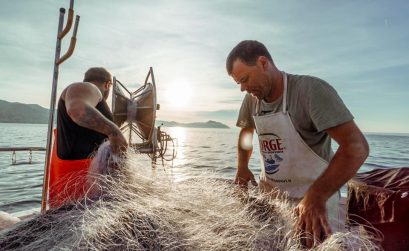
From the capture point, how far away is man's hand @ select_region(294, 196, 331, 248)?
1184 mm

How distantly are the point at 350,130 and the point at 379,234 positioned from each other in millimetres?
953

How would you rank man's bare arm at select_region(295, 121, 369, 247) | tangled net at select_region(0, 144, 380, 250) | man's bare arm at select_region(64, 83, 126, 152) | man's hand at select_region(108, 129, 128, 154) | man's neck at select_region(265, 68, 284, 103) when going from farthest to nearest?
1. man's neck at select_region(265, 68, 284, 103)
2. man's bare arm at select_region(64, 83, 126, 152)
3. man's hand at select_region(108, 129, 128, 154)
4. man's bare arm at select_region(295, 121, 369, 247)
5. tangled net at select_region(0, 144, 380, 250)

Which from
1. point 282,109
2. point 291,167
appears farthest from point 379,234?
point 282,109

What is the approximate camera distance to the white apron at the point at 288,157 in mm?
2219

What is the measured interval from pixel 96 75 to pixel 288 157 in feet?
6.61

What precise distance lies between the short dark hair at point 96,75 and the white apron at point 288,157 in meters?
1.62

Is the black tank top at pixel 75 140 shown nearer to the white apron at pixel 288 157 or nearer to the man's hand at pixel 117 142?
the man's hand at pixel 117 142

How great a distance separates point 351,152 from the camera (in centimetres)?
165

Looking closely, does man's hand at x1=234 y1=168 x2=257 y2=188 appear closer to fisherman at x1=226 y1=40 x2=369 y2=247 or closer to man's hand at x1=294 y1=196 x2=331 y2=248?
fisherman at x1=226 y1=40 x2=369 y2=247

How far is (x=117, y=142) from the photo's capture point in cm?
161

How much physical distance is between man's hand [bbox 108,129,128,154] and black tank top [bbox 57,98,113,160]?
0.73m

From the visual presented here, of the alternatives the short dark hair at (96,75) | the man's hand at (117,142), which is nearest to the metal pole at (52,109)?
the short dark hair at (96,75)

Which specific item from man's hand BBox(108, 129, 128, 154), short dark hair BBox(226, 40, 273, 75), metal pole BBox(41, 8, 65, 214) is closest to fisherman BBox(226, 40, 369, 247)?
short dark hair BBox(226, 40, 273, 75)

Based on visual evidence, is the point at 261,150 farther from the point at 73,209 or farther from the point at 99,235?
the point at 99,235
